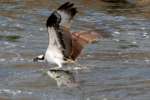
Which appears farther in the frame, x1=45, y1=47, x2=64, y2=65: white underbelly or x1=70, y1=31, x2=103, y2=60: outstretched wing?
x1=45, y1=47, x2=64, y2=65: white underbelly

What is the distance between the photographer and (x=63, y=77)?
10516 millimetres

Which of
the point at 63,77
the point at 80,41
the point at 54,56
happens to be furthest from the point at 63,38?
the point at 63,77

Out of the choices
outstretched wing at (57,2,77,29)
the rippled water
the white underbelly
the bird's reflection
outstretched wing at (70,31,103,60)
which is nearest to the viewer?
the rippled water

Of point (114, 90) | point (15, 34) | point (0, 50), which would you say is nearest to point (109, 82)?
point (114, 90)

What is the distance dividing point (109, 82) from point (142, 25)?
5.07 metres

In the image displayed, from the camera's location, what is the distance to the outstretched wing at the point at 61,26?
9.75 m

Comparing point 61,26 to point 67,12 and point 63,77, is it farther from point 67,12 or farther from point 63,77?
point 63,77

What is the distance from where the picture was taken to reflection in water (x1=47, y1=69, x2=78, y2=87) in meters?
10.1

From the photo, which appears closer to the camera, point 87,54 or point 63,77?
point 63,77

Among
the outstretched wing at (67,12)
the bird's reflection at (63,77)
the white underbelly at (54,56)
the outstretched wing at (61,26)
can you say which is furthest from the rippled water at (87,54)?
the outstretched wing at (67,12)

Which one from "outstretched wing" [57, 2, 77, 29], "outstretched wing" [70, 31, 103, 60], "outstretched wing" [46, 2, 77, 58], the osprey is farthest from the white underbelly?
"outstretched wing" [57, 2, 77, 29]

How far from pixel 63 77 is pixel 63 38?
2.24 ft

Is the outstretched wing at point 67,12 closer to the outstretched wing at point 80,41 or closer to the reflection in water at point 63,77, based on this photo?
the outstretched wing at point 80,41

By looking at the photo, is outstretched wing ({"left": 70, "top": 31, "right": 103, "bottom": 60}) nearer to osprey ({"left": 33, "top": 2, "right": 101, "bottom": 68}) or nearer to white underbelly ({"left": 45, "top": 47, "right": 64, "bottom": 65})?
osprey ({"left": 33, "top": 2, "right": 101, "bottom": 68})
